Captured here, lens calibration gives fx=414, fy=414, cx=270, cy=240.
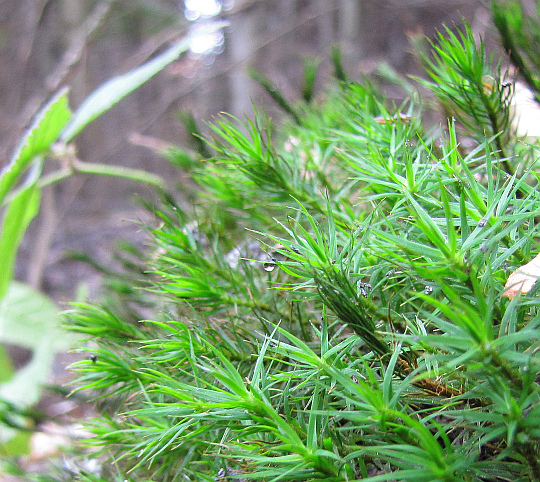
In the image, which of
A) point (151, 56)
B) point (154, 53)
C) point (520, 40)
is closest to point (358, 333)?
point (520, 40)

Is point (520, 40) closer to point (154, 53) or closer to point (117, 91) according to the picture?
point (117, 91)

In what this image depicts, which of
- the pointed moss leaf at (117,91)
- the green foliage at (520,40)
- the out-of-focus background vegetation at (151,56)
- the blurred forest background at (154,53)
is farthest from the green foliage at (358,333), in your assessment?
the blurred forest background at (154,53)

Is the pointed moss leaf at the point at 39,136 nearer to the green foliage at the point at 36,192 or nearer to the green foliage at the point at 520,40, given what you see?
the green foliage at the point at 36,192

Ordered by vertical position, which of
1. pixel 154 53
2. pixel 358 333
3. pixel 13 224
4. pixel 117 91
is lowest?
pixel 358 333

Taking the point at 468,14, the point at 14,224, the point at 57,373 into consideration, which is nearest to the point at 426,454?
the point at 14,224

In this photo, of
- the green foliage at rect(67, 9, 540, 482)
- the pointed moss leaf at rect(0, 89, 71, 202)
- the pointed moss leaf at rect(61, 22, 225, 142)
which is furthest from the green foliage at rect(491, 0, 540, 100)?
the pointed moss leaf at rect(0, 89, 71, 202)

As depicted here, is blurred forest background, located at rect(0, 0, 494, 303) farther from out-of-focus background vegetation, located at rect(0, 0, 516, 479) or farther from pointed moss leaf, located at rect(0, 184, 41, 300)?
pointed moss leaf, located at rect(0, 184, 41, 300)
